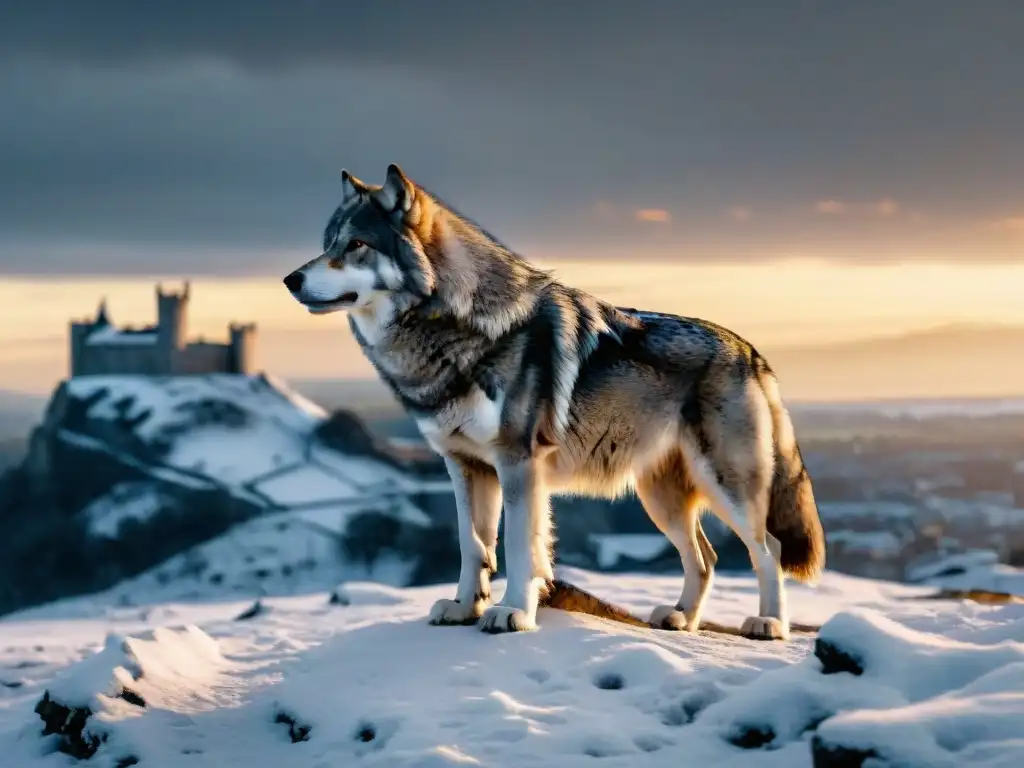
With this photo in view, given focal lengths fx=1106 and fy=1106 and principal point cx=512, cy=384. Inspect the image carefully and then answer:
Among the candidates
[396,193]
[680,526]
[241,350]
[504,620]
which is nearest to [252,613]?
[680,526]

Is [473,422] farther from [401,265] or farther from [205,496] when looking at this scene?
[205,496]

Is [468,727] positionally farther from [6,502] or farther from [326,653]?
[6,502]

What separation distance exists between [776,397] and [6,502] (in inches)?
3157

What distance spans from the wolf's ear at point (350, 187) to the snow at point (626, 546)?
2053 inches

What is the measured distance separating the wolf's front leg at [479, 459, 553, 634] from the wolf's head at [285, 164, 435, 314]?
1256 millimetres

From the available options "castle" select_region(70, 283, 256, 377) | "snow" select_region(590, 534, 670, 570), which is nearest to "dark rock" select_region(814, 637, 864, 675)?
"snow" select_region(590, 534, 670, 570)

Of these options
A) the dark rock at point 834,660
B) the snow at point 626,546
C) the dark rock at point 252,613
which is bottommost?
the snow at point 626,546

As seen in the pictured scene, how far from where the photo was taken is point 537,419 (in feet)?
22.5

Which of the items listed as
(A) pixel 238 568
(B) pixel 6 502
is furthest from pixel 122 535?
(B) pixel 6 502

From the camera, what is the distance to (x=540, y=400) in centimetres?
691

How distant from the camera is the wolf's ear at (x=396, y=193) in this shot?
6.51 metres

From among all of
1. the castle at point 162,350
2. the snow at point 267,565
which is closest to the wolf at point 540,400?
the snow at point 267,565

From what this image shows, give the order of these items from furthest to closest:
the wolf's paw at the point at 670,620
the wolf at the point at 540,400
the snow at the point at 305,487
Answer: the snow at the point at 305,487, the wolf's paw at the point at 670,620, the wolf at the point at 540,400

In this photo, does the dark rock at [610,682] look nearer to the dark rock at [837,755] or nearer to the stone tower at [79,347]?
the dark rock at [837,755]
